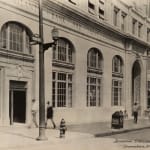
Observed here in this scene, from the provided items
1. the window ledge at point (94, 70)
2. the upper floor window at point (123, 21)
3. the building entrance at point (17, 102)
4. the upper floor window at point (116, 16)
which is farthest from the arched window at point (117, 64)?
the building entrance at point (17, 102)

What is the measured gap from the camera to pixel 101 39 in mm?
29984

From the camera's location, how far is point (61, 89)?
25.1 meters

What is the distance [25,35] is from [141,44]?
18605mm

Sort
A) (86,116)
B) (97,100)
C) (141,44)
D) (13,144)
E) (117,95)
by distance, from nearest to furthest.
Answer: (13,144) → (86,116) → (97,100) → (117,95) → (141,44)

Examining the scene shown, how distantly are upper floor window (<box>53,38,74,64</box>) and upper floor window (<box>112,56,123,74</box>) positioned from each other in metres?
7.40

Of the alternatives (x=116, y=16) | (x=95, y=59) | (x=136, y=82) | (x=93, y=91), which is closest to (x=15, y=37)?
(x=93, y=91)

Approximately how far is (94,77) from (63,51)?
15.2ft

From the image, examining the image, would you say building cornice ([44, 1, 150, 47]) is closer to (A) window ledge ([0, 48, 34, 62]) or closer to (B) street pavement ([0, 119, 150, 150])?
(A) window ledge ([0, 48, 34, 62])

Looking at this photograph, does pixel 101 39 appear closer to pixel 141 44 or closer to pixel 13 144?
pixel 141 44

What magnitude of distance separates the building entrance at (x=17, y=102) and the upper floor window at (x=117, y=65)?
1285 centimetres

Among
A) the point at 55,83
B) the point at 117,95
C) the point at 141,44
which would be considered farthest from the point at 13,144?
A: the point at 141,44

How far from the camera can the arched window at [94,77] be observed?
28.6 m

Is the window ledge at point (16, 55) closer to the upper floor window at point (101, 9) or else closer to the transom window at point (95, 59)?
the transom window at point (95, 59)

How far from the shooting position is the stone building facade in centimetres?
2039
